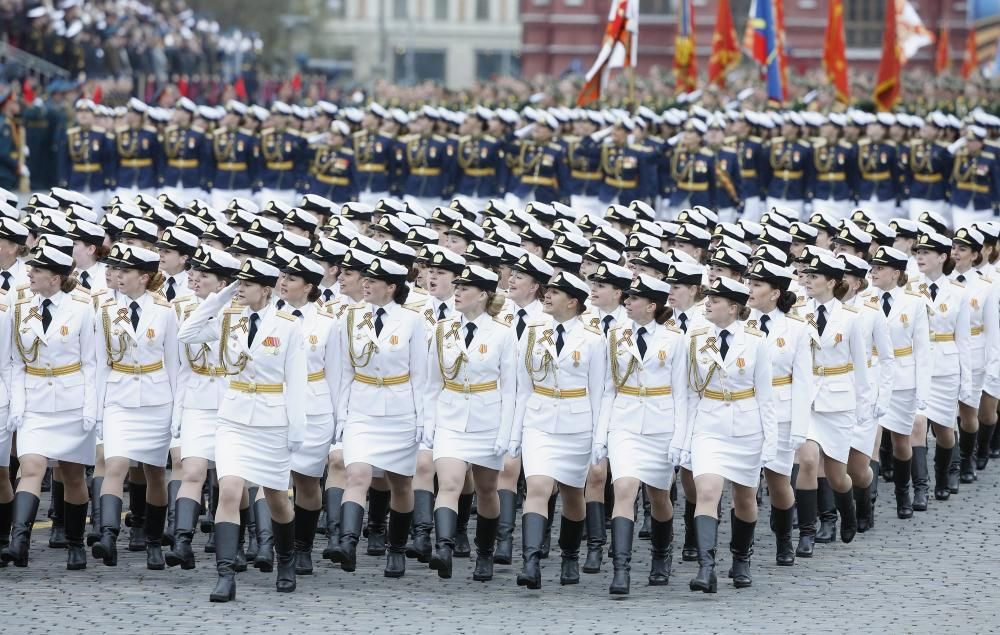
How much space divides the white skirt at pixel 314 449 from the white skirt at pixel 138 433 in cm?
80

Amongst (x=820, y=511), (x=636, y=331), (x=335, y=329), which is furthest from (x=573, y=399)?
(x=820, y=511)

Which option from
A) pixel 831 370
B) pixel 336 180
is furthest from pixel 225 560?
pixel 336 180

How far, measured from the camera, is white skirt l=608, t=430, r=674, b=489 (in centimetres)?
1105

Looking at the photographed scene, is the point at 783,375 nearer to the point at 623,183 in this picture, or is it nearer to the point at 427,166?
the point at 623,183

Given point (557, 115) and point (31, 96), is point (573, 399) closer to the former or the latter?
point (557, 115)

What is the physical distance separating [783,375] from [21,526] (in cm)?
444

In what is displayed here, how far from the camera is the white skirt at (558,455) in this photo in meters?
11.1

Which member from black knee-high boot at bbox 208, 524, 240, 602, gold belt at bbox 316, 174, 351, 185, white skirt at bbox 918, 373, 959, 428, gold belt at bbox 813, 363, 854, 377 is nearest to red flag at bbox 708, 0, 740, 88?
gold belt at bbox 316, 174, 351, 185

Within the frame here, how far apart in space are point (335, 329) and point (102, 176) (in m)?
13.8

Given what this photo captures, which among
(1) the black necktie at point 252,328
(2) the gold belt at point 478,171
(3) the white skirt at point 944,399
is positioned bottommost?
(3) the white skirt at point 944,399

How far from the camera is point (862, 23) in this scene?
73250 millimetres

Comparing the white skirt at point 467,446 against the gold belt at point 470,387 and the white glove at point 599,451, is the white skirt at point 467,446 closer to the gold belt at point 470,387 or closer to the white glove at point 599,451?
the gold belt at point 470,387

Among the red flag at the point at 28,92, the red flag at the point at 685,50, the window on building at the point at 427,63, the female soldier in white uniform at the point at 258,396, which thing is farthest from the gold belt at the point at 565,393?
the window on building at the point at 427,63

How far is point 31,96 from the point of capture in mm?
32000
